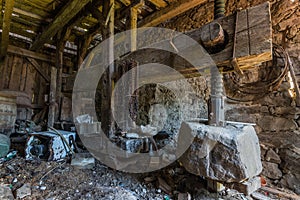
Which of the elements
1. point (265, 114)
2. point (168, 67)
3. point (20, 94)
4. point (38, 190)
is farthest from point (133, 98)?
point (20, 94)

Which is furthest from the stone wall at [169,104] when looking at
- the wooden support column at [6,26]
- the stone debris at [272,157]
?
the wooden support column at [6,26]

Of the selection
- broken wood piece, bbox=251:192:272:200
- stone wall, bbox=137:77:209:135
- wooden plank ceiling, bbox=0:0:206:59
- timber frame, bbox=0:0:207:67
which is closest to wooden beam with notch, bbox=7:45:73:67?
timber frame, bbox=0:0:207:67

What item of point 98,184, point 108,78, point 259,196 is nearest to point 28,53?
point 108,78

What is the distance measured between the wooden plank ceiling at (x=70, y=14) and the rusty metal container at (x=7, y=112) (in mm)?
1123

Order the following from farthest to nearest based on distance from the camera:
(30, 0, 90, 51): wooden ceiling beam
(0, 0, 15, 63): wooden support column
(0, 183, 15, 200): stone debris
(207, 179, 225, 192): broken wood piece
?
(30, 0, 90, 51): wooden ceiling beam
(0, 0, 15, 63): wooden support column
(207, 179, 225, 192): broken wood piece
(0, 183, 15, 200): stone debris

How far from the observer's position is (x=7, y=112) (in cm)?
331

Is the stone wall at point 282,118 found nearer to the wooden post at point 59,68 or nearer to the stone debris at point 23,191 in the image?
the stone debris at point 23,191

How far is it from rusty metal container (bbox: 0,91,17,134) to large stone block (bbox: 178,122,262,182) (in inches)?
142

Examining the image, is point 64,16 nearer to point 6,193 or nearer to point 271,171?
point 6,193

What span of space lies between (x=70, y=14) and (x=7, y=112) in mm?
2316

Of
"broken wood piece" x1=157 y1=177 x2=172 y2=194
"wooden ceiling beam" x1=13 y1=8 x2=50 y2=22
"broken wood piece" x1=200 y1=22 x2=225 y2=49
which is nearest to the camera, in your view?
"broken wood piece" x1=200 y1=22 x2=225 y2=49

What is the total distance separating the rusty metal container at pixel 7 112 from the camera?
3.24m

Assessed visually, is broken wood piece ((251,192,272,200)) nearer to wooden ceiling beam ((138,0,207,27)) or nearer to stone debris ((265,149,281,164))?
stone debris ((265,149,281,164))

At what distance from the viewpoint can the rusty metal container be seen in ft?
10.6
